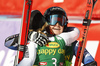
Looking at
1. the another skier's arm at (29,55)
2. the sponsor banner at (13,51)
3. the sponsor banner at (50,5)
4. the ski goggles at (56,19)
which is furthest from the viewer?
the sponsor banner at (50,5)

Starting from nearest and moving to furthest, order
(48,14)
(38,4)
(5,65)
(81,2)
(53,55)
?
(53,55) < (48,14) < (5,65) < (81,2) < (38,4)

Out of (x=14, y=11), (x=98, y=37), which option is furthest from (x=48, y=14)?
(x=14, y=11)

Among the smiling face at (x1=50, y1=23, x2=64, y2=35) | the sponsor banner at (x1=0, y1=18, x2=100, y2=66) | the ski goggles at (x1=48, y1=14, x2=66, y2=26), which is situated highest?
the ski goggles at (x1=48, y1=14, x2=66, y2=26)

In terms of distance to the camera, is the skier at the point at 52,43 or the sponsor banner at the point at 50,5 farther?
the sponsor banner at the point at 50,5

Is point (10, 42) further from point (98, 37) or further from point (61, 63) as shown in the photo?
point (98, 37)

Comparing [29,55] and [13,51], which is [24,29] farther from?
[13,51]

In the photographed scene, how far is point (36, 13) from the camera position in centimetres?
128

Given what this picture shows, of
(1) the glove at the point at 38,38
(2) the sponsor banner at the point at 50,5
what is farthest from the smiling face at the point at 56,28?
(2) the sponsor banner at the point at 50,5

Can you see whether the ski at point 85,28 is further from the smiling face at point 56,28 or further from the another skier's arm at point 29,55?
the another skier's arm at point 29,55

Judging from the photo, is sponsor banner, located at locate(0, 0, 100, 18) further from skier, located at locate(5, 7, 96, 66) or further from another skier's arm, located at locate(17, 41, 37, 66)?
another skier's arm, located at locate(17, 41, 37, 66)

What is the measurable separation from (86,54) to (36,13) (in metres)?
0.47

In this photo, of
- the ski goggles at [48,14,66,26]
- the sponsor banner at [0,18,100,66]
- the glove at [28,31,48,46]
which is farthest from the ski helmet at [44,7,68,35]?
the sponsor banner at [0,18,100,66]

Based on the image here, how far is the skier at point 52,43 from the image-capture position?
3.75ft

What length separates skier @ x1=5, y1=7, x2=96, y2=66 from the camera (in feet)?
3.75
